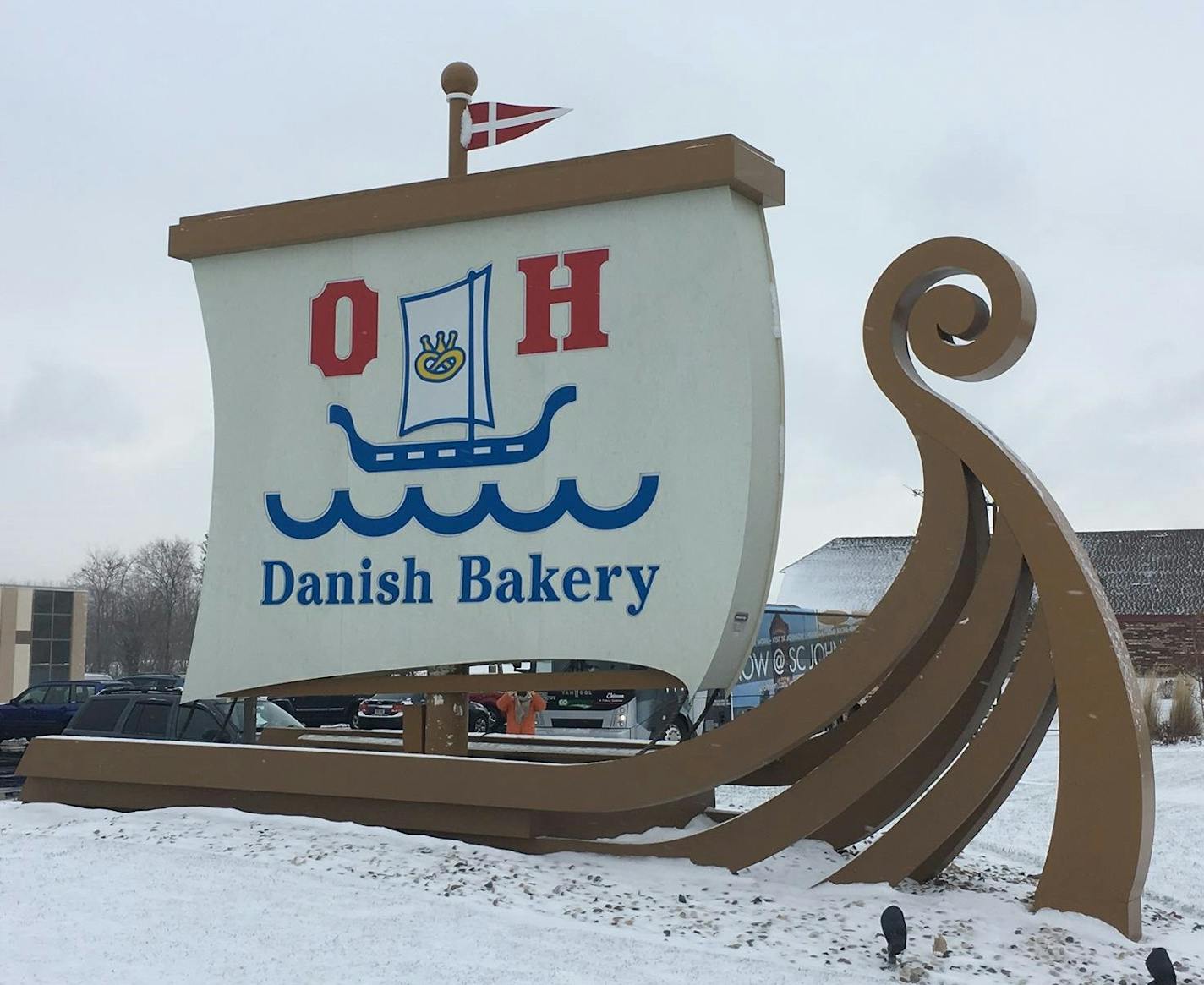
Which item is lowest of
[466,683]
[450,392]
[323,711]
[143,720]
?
[323,711]

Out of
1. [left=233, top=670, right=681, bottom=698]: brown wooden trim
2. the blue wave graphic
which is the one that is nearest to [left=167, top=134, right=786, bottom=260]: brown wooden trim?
the blue wave graphic

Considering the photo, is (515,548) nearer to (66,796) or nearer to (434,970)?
(434,970)

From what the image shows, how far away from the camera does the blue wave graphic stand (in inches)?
333

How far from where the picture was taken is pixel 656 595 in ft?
27.1

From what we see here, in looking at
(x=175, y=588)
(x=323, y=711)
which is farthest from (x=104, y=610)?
(x=323, y=711)

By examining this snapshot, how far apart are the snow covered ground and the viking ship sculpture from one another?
0.33 metres

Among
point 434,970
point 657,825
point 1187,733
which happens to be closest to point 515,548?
point 657,825

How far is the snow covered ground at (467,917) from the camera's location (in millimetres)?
6000

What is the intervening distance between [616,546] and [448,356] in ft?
6.10

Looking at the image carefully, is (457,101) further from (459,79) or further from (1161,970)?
(1161,970)

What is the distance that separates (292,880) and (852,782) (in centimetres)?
323

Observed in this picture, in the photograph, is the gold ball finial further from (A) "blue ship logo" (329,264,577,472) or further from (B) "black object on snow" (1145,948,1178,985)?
(B) "black object on snow" (1145,948,1178,985)

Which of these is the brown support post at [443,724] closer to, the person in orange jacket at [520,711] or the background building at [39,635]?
the person in orange jacket at [520,711]

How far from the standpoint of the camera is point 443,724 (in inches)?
365
